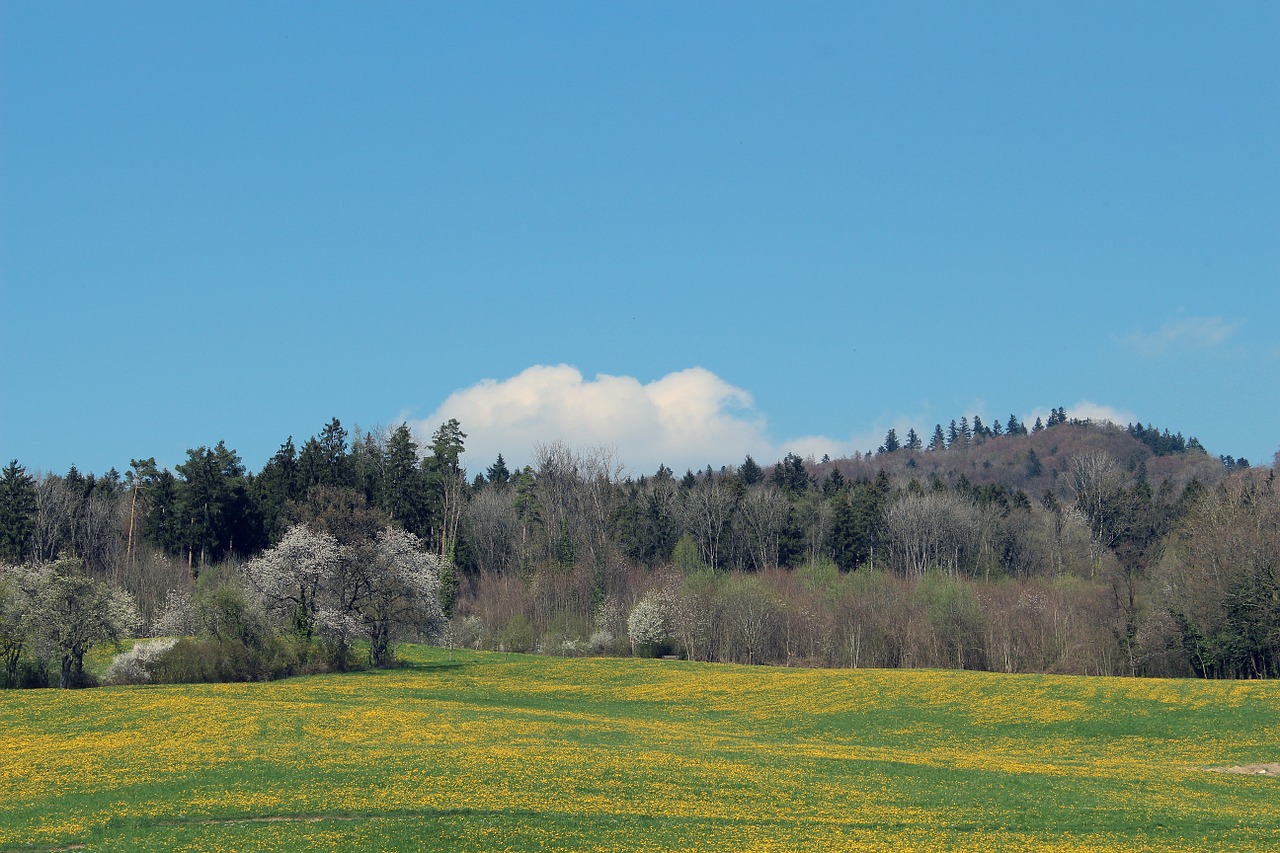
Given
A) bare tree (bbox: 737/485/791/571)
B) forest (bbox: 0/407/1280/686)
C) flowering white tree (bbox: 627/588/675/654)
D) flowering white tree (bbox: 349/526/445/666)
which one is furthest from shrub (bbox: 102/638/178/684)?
bare tree (bbox: 737/485/791/571)

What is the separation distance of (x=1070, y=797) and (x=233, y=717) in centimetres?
3586

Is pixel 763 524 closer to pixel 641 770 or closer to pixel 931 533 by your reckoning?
pixel 931 533

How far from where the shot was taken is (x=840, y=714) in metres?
59.7

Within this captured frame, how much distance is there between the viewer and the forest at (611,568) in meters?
73.6

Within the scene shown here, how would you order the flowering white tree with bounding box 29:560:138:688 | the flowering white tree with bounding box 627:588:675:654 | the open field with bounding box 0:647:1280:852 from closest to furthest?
the open field with bounding box 0:647:1280:852 < the flowering white tree with bounding box 29:560:138:688 < the flowering white tree with bounding box 627:588:675:654

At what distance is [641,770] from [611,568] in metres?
88.2

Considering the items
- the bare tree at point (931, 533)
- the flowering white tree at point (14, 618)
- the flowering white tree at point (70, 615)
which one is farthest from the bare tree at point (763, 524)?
the flowering white tree at point (14, 618)

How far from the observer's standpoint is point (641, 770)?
3525 cm

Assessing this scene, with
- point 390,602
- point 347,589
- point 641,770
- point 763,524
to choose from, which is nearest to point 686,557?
point 763,524

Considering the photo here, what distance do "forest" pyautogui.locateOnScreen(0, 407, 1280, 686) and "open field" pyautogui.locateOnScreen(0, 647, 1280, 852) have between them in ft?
40.6

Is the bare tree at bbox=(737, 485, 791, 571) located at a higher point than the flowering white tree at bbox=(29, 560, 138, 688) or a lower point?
higher

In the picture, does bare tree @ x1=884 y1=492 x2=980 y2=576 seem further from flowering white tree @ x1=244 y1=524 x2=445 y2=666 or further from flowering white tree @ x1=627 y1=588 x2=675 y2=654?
flowering white tree @ x1=244 y1=524 x2=445 y2=666

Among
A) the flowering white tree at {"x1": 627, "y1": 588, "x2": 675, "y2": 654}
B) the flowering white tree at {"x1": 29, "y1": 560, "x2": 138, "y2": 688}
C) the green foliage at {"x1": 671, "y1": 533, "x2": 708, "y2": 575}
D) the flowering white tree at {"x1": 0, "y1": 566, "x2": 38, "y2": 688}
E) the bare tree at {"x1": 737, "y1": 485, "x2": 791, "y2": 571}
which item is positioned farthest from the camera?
the bare tree at {"x1": 737, "y1": 485, "x2": 791, "y2": 571}

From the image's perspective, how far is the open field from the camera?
2723 cm
